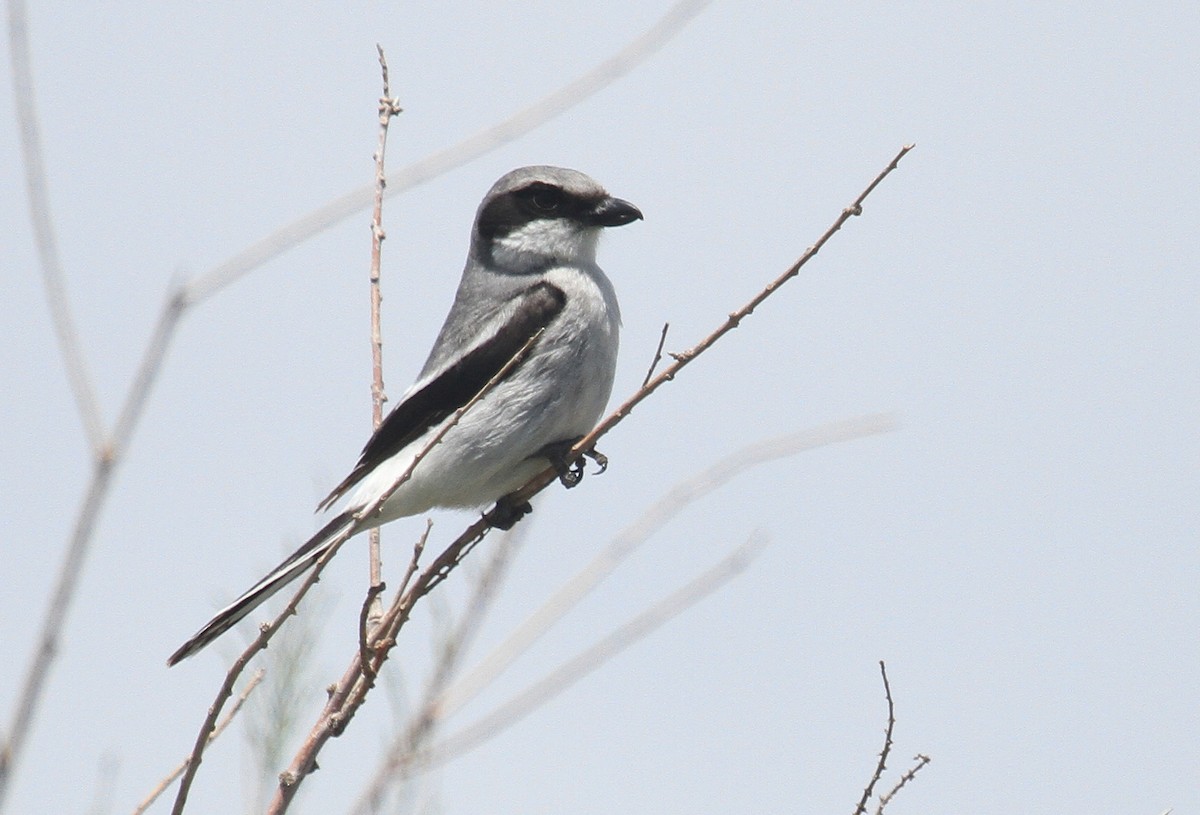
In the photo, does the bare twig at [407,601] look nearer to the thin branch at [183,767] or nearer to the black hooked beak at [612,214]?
the thin branch at [183,767]

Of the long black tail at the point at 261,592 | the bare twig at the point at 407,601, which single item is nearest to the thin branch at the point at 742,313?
the bare twig at the point at 407,601

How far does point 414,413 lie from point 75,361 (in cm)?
359

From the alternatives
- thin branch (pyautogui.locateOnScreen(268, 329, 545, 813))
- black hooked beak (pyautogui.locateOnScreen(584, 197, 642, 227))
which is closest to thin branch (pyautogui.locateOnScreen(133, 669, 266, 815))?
thin branch (pyautogui.locateOnScreen(268, 329, 545, 813))

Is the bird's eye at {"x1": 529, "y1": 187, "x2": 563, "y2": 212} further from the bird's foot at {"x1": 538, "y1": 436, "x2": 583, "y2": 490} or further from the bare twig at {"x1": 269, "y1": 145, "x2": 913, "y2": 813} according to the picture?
the bare twig at {"x1": 269, "y1": 145, "x2": 913, "y2": 813}

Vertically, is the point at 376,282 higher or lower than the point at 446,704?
higher

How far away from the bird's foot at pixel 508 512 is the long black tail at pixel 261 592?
21.5 inches

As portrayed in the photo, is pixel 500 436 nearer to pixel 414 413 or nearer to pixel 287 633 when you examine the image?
pixel 414 413

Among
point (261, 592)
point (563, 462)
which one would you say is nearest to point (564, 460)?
point (563, 462)

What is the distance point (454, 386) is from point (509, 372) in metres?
0.34

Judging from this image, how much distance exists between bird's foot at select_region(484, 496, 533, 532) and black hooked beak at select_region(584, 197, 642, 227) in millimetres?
1287

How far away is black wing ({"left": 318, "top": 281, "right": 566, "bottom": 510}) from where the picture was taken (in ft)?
16.8

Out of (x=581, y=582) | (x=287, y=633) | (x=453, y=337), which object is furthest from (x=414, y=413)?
(x=581, y=582)

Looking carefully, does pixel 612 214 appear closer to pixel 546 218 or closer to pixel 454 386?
pixel 546 218

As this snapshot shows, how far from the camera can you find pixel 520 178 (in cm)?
576
